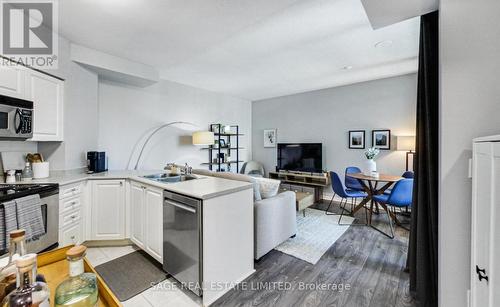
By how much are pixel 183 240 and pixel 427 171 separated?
2.25 meters

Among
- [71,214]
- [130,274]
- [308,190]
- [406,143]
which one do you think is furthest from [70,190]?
[406,143]

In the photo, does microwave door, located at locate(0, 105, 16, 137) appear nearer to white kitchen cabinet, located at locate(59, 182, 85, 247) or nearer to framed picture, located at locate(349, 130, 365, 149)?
white kitchen cabinet, located at locate(59, 182, 85, 247)

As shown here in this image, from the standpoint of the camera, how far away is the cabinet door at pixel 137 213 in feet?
8.04

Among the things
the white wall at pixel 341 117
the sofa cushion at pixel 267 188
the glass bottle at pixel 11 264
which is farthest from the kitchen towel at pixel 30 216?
the white wall at pixel 341 117

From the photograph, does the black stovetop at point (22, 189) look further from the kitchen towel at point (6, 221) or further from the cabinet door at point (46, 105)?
the cabinet door at point (46, 105)

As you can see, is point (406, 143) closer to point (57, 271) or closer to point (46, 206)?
point (57, 271)

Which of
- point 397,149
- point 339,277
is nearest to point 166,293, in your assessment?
point 339,277

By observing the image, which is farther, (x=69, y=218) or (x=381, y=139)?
(x=381, y=139)

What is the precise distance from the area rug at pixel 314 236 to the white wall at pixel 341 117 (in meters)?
1.61

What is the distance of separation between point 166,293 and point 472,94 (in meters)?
2.76

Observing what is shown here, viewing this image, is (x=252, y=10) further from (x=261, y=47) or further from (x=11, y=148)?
(x=11, y=148)

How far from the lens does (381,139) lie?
4359 mm

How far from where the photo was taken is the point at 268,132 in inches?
247

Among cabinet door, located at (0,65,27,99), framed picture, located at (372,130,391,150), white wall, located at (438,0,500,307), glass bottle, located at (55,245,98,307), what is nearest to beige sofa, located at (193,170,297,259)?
white wall, located at (438,0,500,307)
